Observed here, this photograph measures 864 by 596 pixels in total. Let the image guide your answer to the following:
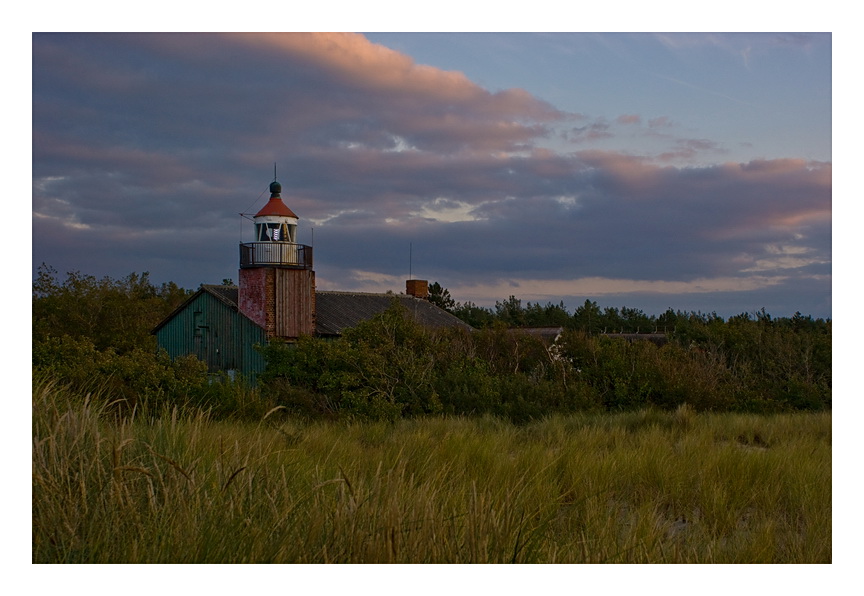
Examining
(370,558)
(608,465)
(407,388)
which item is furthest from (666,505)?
(407,388)

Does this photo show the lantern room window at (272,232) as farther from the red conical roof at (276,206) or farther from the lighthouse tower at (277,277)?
the red conical roof at (276,206)

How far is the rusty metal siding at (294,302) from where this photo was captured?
1098 inches

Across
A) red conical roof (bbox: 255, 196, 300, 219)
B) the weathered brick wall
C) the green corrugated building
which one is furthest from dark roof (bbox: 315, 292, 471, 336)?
red conical roof (bbox: 255, 196, 300, 219)

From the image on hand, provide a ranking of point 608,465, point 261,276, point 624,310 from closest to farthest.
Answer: point 608,465, point 261,276, point 624,310

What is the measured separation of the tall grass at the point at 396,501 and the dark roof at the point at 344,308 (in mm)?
20164

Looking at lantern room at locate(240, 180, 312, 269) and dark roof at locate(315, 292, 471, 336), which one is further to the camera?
dark roof at locate(315, 292, 471, 336)

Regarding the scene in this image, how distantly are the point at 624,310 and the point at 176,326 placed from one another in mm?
18898

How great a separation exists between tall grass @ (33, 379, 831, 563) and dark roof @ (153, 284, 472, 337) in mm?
20164

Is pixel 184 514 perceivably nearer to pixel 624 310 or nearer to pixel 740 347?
pixel 740 347

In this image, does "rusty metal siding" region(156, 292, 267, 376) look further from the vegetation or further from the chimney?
the vegetation

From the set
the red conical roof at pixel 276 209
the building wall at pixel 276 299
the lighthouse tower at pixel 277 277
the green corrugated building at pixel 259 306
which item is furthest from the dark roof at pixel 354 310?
the red conical roof at pixel 276 209

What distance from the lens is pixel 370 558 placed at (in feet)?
11.6

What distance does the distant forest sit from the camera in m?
12.9
